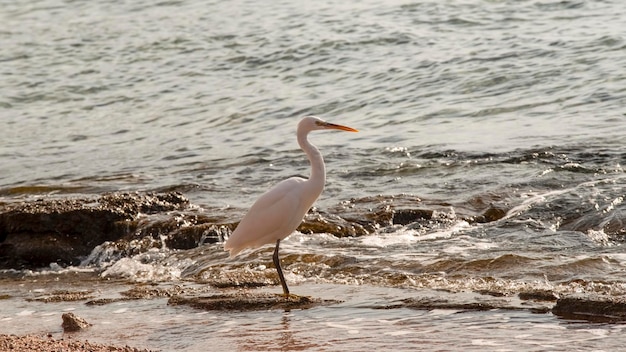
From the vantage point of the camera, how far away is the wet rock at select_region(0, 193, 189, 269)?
28.1 ft

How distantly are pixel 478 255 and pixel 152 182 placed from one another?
181 inches

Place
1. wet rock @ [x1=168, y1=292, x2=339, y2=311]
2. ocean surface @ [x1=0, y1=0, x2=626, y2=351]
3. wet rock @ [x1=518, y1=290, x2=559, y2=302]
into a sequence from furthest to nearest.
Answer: wet rock @ [x1=168, y1=292, x2=339, y2=311]
ocean surface @ [x1=0, y1=0, x2=626, y2=351]
wet rock @ [x1=518, y1=290, x2=559, y2=302]

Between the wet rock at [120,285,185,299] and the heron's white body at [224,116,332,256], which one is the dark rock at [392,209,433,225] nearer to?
the heron's white body at [224,116,332,256]

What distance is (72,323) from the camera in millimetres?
6105

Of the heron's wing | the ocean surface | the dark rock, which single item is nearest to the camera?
the ocean surface

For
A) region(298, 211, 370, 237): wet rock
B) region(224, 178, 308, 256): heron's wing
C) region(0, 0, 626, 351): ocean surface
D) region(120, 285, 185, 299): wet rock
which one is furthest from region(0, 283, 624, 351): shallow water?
region(298, 211, 370, 237): wet rock

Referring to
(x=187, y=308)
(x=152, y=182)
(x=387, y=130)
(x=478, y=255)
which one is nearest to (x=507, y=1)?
(x=387, y=130)

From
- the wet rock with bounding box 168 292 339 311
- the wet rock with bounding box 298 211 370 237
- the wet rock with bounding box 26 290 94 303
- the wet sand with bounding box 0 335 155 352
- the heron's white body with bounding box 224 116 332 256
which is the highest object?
the heron's white body with bounding box 224 116 332 256

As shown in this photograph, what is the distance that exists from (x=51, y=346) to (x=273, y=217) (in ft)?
6.85

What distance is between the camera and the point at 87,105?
16.3 m

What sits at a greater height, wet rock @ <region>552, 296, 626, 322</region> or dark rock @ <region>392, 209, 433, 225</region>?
wet rock @ <region>552, 296, 626, 322</region>

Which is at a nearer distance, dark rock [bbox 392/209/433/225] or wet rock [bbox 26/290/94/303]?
wet rock [bbox 26/290/94/303]

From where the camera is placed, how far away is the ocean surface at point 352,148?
247 inches

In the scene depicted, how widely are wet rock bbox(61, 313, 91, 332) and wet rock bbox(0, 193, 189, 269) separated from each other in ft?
7.91
